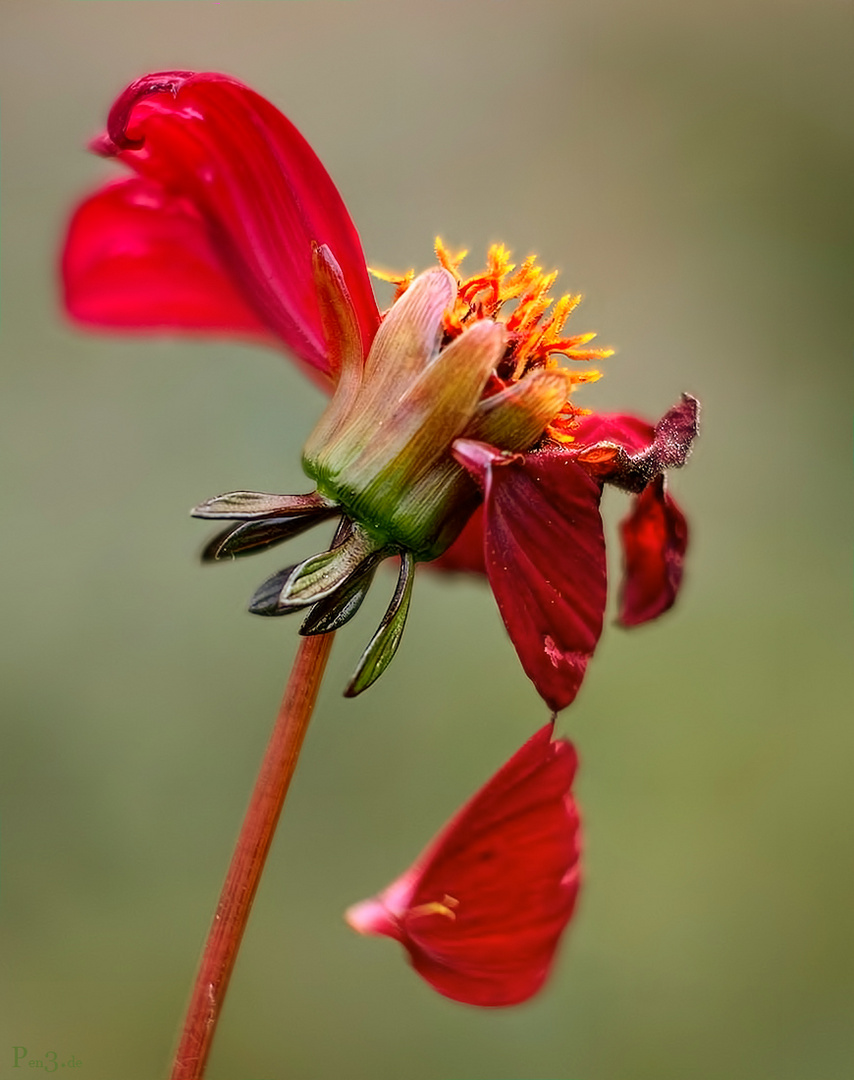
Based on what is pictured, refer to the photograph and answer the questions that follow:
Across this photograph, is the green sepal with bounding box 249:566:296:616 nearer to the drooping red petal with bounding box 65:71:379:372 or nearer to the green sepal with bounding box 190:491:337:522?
the green sepal with bounding box 190:491:337:522

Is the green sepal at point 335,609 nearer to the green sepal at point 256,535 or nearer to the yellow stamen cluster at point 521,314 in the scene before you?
the green sepal at point 256,535

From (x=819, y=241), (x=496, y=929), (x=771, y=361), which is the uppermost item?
(x=819, y=241)

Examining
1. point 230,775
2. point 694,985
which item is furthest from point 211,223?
point 694,985

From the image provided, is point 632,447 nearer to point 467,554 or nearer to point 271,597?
point 467,554

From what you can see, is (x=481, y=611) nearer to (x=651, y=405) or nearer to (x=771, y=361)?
(x=651, y=405)

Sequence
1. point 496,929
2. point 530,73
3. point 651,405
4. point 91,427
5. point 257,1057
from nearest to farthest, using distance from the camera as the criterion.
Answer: point 496,929
point 257,1057
point 91,427
point 651,405
point 530,73

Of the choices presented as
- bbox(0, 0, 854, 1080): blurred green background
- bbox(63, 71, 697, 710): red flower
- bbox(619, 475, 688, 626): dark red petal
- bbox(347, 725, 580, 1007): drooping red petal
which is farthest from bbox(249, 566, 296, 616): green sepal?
bbox(0, 0, 854, 1080): blurred green background

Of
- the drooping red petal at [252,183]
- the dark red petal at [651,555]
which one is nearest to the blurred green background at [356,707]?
the dark red petal at [651,555]

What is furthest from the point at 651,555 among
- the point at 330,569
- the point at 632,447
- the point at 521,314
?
the point at 330,569
